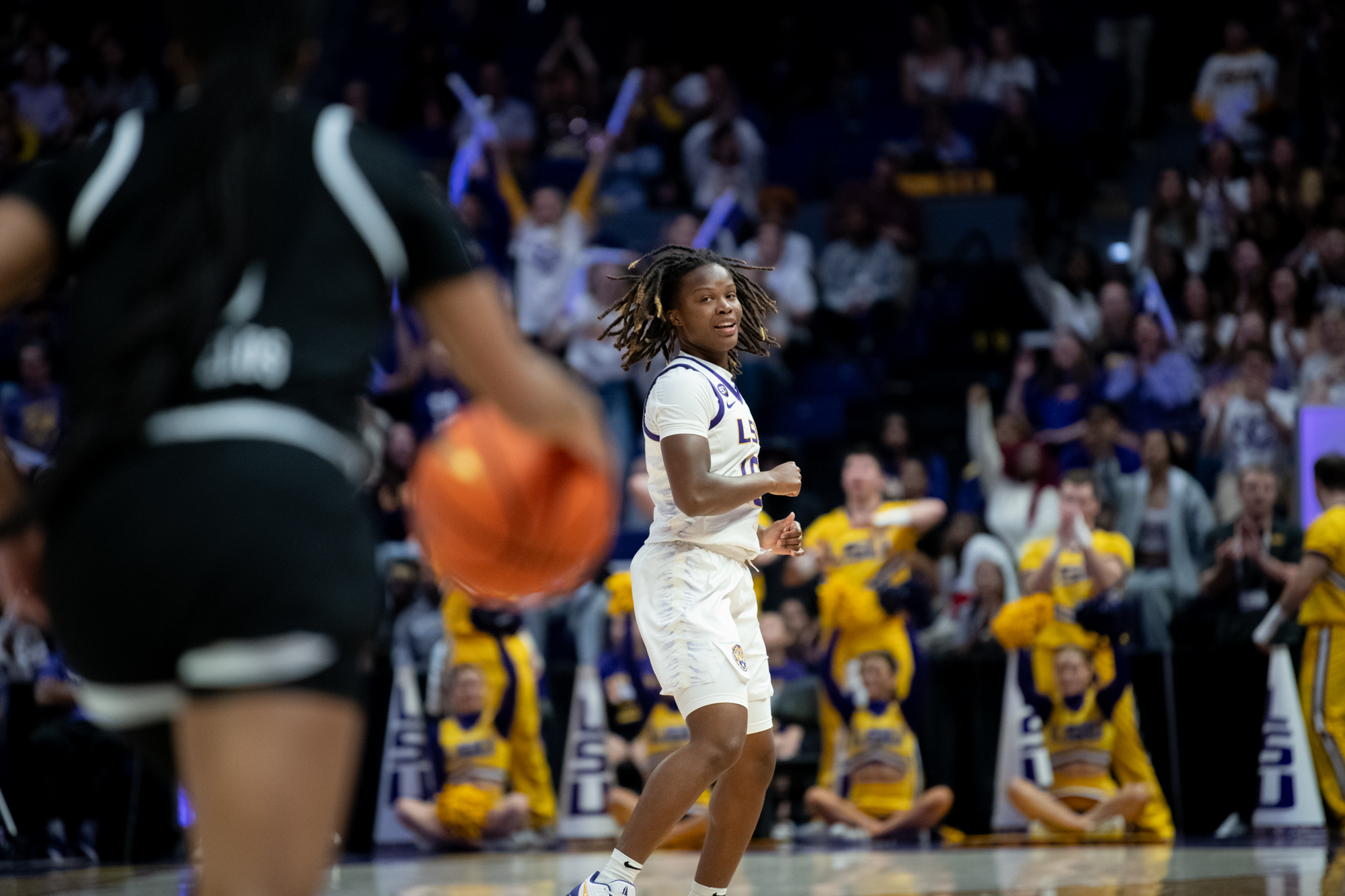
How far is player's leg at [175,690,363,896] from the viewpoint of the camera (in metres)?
1.74

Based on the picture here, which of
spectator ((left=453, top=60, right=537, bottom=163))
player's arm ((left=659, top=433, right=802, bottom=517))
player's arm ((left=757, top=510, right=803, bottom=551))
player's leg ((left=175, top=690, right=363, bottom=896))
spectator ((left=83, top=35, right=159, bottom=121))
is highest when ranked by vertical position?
spectator ((left=83, top=35, right=159, bottom=121))

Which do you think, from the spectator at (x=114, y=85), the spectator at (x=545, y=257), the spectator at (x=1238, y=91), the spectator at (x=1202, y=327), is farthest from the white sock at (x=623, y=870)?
the spectator at (x=114, y=85)

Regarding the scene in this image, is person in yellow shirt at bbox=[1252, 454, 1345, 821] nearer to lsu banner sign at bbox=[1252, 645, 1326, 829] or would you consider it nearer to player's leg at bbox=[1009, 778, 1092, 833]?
lsu banner sign at bbox=[1252, 645, 1326, 829]

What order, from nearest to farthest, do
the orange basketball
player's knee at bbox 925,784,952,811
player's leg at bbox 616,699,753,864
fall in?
the orange basketball
player's leg at bbox 616,699,753,864
player's knee at bbox 925,784,952,811

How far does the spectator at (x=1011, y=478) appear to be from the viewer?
33.2ft

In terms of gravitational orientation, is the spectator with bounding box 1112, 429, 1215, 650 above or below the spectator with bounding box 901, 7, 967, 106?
below

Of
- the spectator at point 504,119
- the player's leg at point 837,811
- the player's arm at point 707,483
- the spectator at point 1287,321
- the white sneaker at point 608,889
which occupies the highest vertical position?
the spectator at point 504,119

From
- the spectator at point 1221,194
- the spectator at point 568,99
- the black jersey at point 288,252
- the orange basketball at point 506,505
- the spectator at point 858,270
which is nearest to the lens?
the black jersey at point 288,252

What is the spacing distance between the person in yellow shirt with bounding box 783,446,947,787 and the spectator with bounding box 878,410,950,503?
5.77 ft

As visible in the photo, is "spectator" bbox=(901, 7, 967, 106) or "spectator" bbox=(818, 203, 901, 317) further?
"spectator" bbox=(901, 7, 967, 106)

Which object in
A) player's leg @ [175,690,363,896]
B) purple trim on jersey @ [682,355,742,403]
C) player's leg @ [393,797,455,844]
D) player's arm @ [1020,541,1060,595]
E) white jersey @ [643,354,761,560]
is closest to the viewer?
player's leg @ [175,690,363,896]

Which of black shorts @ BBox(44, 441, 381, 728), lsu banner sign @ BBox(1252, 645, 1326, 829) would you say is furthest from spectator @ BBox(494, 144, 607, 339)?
black shorts @ BBox(44, 441, 381, 728)

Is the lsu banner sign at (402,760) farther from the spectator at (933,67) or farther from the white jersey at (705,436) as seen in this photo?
the spectator at (933,67)

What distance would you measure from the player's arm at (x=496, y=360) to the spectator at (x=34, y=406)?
10.3 m
